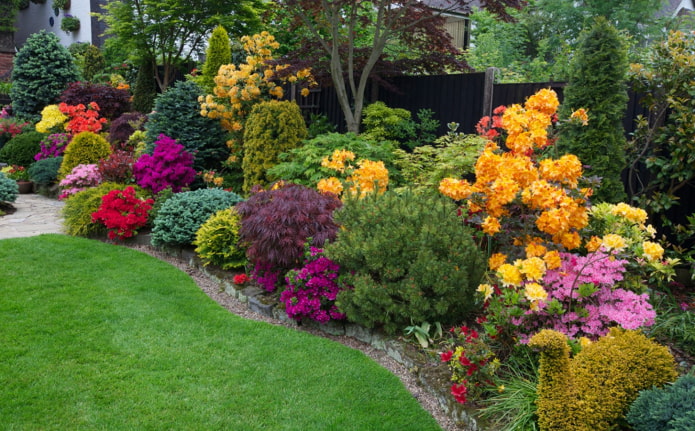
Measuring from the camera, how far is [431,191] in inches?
227

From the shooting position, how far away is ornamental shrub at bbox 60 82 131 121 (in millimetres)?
13000

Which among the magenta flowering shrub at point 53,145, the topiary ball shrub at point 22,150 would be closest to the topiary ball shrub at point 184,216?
the magenta flowering shrub at point 53,145

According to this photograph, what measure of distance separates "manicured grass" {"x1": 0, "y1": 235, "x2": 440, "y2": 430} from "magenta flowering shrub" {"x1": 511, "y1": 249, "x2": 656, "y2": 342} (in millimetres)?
979

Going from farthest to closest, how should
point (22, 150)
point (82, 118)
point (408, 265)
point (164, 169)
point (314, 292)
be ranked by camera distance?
point (82, 118), point (22, 150), point (164, 169), point (314, 292), point (408, 265)

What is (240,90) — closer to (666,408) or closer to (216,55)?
(216,55)

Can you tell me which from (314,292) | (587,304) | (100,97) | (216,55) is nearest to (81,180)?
(216,55)

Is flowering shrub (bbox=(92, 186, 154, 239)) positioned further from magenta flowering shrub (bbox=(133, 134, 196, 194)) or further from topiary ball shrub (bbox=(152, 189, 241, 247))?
magenta flowering shrub (bbox=(133, 134, 196, 194))

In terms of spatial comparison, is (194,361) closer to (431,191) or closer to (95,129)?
(431,191)

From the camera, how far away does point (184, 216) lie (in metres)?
6.41

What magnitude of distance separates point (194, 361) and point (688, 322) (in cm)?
357

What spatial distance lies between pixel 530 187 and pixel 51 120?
1168 cm

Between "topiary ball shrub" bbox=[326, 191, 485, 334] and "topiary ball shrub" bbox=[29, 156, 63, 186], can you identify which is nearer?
"topiary ball shrub" bbox=[326, 191, 485, 334]

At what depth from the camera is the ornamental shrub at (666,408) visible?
244cm

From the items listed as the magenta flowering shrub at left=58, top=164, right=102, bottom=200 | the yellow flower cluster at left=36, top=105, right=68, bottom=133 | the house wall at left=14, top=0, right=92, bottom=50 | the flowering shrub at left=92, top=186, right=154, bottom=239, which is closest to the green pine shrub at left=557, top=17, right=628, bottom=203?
the flowering shrub at left=92, top=186, right=154, bottom=239
